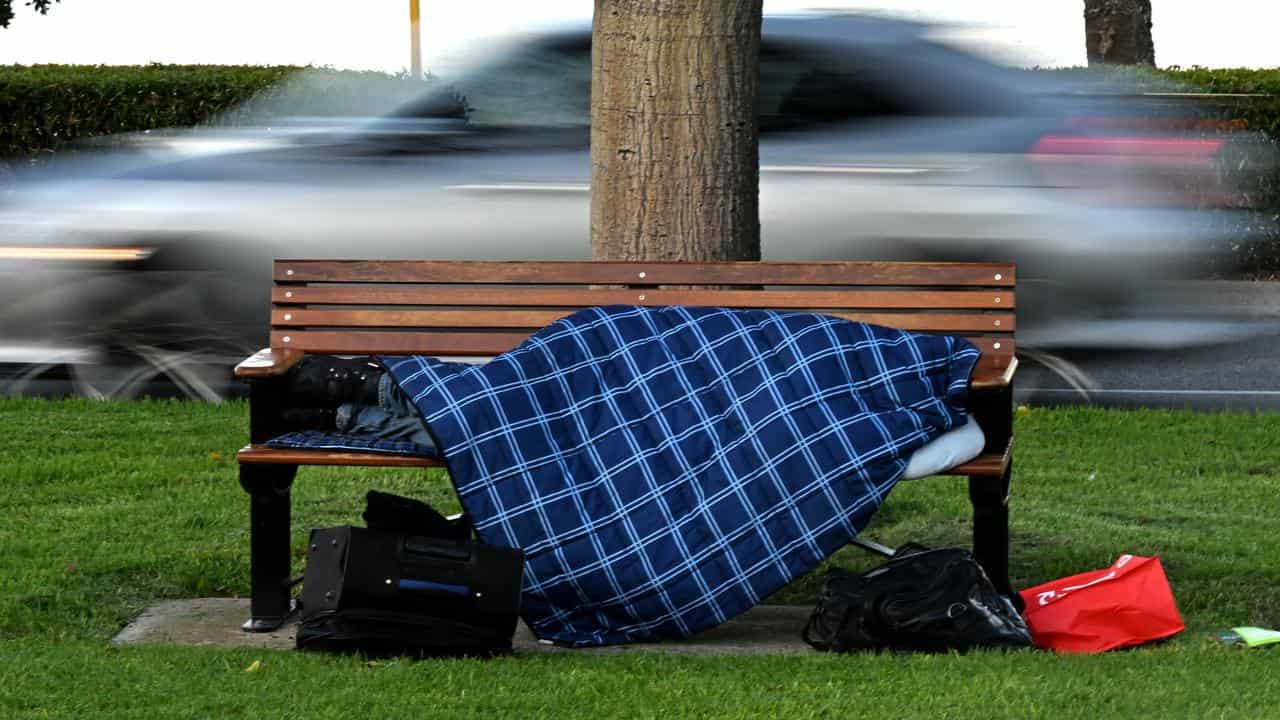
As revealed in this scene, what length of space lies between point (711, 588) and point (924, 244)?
Answer: 13.3 feet

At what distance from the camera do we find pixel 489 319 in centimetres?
531

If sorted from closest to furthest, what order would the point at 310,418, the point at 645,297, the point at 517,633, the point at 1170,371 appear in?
the point at 517,633, the point at 310,418, the point at 645,297, the point at 1170,371

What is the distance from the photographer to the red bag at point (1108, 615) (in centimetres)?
464

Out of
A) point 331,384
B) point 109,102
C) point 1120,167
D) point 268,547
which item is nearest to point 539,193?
point 1120,167

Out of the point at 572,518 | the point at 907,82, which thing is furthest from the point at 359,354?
the point at 907,82

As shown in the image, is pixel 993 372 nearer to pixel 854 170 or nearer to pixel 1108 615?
pixel 1108 615

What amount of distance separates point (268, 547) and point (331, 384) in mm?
430

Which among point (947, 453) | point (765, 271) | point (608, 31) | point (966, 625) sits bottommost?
point (966, 625)

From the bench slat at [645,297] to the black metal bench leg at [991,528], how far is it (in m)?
0.53

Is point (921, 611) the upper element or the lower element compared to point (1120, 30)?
lower

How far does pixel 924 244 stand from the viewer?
8539 mm

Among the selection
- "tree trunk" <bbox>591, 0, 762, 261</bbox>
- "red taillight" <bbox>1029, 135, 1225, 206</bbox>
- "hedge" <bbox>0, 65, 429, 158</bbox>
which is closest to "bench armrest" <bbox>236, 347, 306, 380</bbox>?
"tree trunk" <bbox>591, 0, 762, 261</bbox>

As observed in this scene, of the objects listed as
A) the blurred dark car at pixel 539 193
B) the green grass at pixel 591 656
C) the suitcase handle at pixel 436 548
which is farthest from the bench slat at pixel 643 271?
the blurred dark car at pixel 539 193

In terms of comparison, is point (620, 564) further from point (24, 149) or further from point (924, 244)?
point (24, 149)
